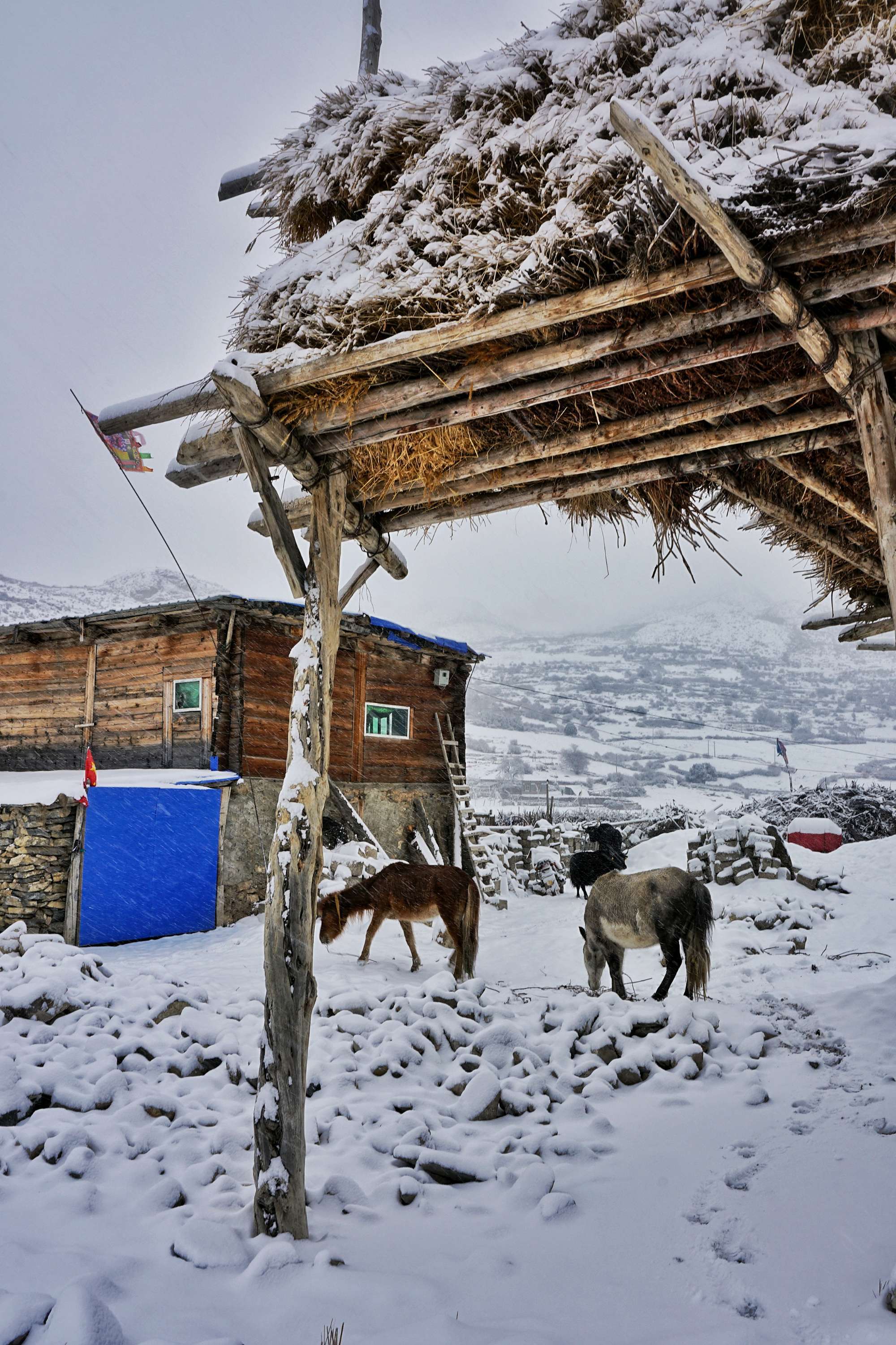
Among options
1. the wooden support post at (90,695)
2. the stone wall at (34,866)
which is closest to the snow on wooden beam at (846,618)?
the stone wall at (34,866)

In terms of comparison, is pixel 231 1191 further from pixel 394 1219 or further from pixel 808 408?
pixel 808 408

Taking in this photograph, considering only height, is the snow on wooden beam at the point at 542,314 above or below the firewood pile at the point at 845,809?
above

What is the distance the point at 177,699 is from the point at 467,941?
9.77 meters

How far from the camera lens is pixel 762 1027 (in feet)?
17.9

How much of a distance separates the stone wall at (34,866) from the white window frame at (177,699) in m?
3.40

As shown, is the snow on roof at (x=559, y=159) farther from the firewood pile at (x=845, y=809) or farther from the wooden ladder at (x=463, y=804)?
the firewood pile at (x=845, y=809)

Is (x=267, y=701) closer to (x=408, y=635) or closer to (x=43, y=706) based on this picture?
(x=408, y=635)

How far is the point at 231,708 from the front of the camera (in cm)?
1486

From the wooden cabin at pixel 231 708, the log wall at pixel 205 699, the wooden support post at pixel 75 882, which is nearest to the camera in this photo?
the wooden support post at pixel 75 882

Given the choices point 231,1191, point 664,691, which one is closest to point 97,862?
point 231,1191

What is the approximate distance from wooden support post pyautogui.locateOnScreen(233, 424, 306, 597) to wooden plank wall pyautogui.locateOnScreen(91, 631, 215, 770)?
36.9 ft

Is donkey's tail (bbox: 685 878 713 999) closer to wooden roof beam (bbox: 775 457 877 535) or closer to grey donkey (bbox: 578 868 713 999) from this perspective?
grey donkey (bbox: 578 868 713 999)

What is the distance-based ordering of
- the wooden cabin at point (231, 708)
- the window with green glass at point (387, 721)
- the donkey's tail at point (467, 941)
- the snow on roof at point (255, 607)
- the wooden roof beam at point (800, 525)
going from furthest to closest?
the window with green glass at point (387, 721), the wooden cabin at point (231, 708), the snow on roof at point (255, 607), the donkey's tail at point (467, 941), the wooden roof beam at point (800, 525)

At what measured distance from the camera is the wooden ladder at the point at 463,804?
16.9 meters
